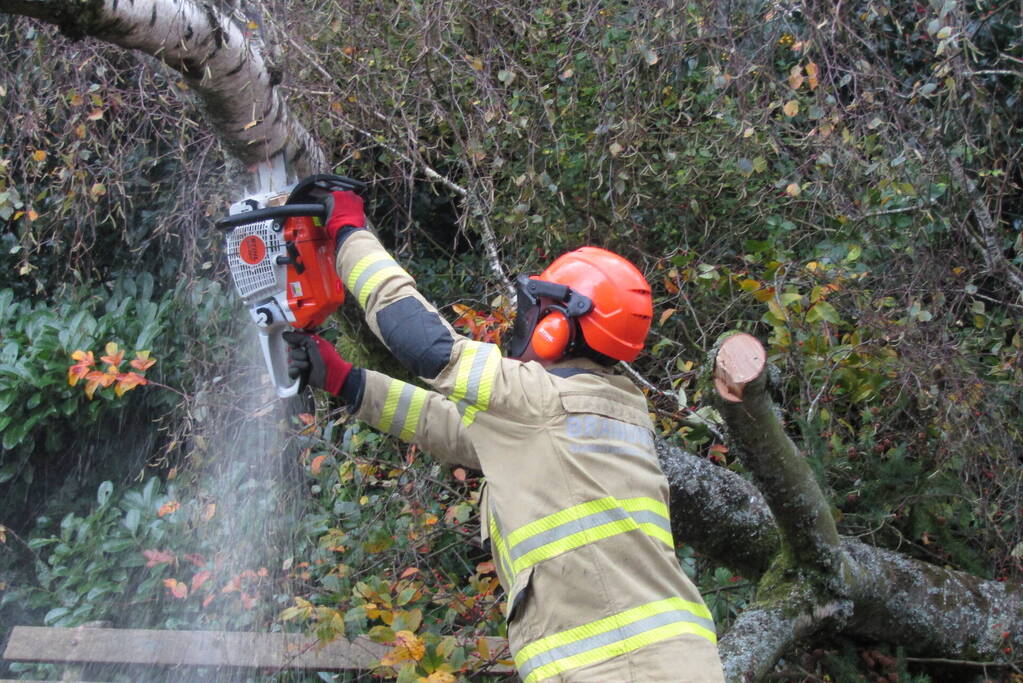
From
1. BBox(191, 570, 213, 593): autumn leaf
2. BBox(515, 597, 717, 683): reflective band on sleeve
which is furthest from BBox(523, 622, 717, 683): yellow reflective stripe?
BBox(191, 570, 213, 593): autumn leaf

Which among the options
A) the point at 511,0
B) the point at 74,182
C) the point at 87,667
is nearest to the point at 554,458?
the point at 511,0

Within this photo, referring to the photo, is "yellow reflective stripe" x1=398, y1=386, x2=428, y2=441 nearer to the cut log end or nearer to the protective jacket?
the protective jacket

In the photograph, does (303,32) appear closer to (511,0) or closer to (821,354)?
(511,0)

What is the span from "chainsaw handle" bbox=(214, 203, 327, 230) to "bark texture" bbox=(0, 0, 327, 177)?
1.03 ft

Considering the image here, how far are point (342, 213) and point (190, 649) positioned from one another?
2.50 m

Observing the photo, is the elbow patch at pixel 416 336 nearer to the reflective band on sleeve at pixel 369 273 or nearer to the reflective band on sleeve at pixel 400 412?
the reflective band on sleeve at pixel 369 273

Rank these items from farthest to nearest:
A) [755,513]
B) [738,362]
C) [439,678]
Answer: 1. [755,513]
2. [439,678]
3. [738,362]

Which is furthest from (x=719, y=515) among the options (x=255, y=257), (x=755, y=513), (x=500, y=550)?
(x=255, y=257)

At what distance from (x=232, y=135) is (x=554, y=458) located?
1359 mm

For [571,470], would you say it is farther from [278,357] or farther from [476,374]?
[278,357]

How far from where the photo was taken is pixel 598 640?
2.12 metres

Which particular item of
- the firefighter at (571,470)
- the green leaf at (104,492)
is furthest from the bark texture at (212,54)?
the green leaf at (104,492)

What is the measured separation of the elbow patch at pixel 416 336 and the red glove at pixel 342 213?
1.04 ft

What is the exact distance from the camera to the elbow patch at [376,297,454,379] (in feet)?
7.07
